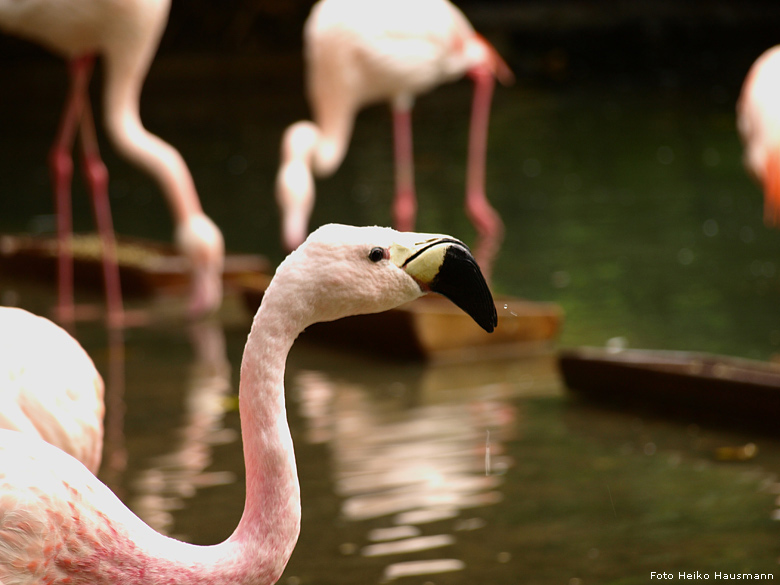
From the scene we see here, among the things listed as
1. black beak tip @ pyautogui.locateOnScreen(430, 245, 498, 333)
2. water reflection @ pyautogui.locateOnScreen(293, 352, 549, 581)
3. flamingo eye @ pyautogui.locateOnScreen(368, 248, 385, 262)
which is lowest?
water reflection @ pyautogui.locateOnScreen(293, 352, 549, 581)

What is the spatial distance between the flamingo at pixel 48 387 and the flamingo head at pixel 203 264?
356 cm

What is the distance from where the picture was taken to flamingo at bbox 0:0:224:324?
20.6 feet

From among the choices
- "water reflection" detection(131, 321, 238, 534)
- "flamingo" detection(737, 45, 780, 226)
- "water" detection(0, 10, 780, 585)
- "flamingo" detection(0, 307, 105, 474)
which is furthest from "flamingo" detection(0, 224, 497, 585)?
"flamingo" detection(737, 45, 780, 226)

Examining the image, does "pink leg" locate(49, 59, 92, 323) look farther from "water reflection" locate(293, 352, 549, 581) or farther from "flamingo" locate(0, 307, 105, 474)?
"flamingo" locate(0, 307, 105, 474)

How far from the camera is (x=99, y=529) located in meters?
2.02

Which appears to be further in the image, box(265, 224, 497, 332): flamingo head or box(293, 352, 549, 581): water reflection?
box(293, 352, 549, 581): water reflection

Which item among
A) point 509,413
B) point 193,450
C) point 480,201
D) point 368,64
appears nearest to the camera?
A: point 193,450

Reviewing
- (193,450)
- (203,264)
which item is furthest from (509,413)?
(203,264)

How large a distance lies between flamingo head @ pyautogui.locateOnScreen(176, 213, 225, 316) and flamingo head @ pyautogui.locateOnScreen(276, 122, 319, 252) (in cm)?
41

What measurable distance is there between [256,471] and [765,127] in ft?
13.9

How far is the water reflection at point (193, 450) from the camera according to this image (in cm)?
381

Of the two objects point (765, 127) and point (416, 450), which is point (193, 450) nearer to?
point (416, 450)

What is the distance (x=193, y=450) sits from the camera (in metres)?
4.39

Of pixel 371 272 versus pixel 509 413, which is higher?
pixel 371 272
